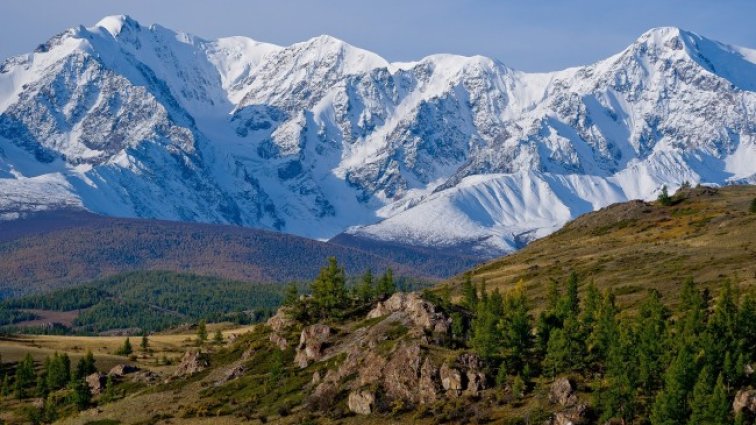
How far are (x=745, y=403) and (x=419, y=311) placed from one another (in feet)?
164

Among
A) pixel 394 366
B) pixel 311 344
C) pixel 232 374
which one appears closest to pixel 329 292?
pixel 311 344

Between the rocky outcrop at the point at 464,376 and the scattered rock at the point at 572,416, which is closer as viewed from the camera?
the scattered rock at the point at 572,416

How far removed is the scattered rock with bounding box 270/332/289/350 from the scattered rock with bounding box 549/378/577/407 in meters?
54.2

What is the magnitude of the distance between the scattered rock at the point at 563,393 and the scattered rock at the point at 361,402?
22053 mm

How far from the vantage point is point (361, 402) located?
143875 mm

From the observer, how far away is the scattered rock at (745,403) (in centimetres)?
11938

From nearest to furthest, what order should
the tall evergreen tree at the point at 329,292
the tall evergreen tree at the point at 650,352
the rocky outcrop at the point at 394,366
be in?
1. the tall evergreen tree at the point at 650,352
2. the rocky outcrop at the point at 394,366
3. the tall evergreen tree at the point at 329,292

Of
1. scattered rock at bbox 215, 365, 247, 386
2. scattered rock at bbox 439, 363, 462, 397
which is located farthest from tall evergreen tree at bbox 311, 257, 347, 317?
scattered rock at bbox 439, 363, 462, 397

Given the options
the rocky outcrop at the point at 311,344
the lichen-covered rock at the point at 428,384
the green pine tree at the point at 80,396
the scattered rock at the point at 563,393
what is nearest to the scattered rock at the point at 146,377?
the green pine tree at the point at 80,396

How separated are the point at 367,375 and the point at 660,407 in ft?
134

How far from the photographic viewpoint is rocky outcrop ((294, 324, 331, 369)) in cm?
16550

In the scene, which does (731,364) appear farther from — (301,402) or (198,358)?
(198,358)

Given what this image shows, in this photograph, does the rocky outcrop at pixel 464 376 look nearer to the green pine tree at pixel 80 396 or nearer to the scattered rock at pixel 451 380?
the scattered rock at pixel 451 380

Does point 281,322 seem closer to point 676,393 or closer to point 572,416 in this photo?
point 572,416
